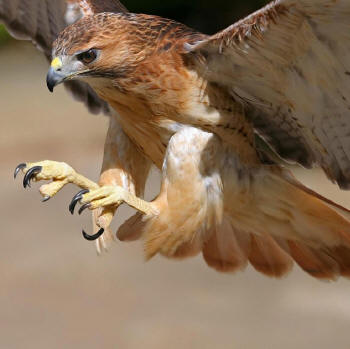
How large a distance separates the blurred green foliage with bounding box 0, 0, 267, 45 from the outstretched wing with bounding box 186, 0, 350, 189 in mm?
4731

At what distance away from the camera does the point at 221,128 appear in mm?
4312

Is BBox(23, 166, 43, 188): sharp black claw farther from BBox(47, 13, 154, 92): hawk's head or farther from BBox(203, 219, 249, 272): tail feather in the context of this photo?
BBox(203, 219, 249, 272): tail feather

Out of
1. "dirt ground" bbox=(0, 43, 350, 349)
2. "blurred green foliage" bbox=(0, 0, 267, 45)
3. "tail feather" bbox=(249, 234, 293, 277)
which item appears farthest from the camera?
"blurred green foliage" bbox=(0, 0, 267, 45)

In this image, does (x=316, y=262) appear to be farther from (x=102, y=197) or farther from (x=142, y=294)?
(x=142, y=294)

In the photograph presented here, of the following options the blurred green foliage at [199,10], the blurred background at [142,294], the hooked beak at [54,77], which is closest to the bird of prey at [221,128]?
the hooked beak at [54,77]

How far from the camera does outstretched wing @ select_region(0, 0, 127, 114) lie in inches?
195

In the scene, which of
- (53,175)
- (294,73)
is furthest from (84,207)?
(294,73)

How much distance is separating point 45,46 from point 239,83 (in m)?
1.44

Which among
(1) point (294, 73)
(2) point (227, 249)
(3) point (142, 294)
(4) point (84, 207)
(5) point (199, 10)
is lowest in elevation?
(3) point (142, 294)

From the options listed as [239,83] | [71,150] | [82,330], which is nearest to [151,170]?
[239,83]

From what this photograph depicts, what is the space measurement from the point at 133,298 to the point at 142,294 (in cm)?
11

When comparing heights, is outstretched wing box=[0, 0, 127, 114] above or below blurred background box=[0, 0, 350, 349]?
above

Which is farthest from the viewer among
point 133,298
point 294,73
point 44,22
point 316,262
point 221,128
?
point 133,298

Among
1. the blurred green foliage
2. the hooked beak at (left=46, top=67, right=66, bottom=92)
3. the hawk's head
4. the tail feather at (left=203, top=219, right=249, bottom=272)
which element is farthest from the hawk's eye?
the blurred green foliage
